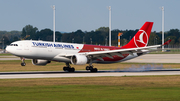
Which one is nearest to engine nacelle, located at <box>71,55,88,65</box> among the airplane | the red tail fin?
the airplane

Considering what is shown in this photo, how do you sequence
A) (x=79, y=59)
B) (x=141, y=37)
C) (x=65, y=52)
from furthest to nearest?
(x=141, y=37) < (x=65, y=52) < (x=79, y=59)

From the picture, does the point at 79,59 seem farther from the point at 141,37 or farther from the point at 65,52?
the point at 141,37

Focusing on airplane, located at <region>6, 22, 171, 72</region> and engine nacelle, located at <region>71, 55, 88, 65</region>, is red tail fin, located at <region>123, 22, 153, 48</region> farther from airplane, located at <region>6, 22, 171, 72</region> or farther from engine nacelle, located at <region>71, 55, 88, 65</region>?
engine nacelle, located at <region>71, 55, 88, 65</region>

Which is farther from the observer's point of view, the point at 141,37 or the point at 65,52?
the point at 141,37

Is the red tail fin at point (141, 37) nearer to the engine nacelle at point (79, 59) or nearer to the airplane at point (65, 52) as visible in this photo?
the airplane at point (65, 52)

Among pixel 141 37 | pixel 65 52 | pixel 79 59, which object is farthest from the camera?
pixel 141 37

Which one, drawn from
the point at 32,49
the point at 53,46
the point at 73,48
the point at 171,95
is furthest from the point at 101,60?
the point at 171,95

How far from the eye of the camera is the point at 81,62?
40.7 meters

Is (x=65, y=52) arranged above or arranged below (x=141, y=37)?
below

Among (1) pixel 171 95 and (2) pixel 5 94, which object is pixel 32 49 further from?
(1) pixel 171 95

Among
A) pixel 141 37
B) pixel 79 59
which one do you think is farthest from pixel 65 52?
pixel 141 37

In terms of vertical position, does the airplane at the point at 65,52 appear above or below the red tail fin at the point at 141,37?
below

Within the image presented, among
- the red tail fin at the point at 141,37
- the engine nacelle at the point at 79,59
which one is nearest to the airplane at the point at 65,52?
the engine nacelle at the point at 79,59

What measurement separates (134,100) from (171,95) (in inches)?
136
